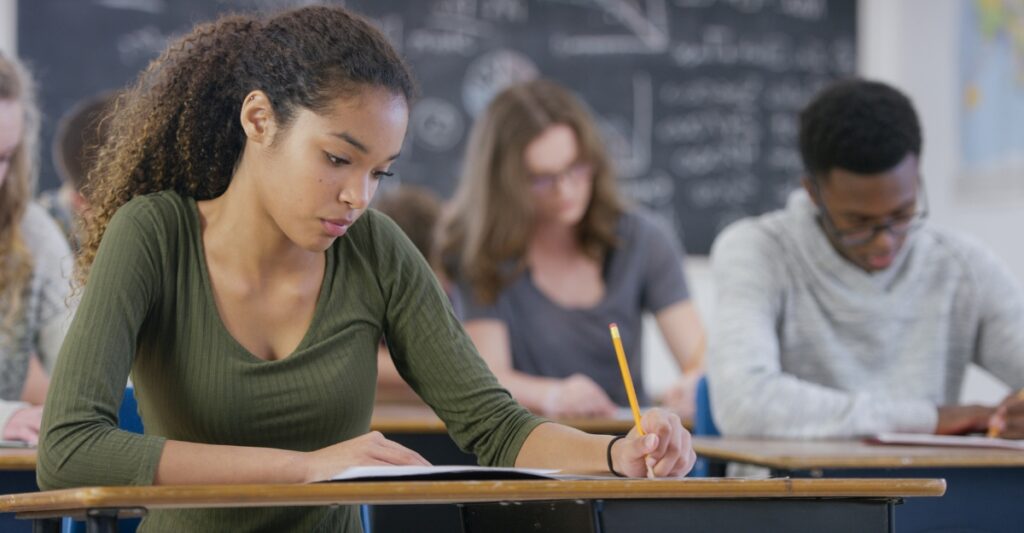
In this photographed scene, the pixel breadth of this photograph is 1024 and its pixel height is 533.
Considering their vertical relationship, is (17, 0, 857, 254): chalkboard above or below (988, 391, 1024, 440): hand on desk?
above

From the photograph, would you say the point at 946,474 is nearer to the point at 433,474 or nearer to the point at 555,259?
the point at 433,474

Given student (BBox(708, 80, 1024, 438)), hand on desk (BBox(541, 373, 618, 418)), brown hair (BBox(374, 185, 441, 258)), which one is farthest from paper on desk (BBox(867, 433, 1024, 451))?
brown hair (BBox(374, 185, 441, 258))

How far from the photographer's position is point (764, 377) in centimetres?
242

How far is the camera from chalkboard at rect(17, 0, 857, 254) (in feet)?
15.9

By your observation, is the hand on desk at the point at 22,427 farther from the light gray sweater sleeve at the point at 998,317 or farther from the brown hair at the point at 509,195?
the light gray sweater sleeve at the point at 998,317

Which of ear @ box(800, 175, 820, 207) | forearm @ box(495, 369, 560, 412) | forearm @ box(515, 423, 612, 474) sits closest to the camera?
forearm @ box(515, 423, 612, 474)

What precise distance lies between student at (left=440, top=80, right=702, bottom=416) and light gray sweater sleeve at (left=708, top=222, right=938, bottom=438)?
0.64 metres

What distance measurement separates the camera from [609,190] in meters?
3.38

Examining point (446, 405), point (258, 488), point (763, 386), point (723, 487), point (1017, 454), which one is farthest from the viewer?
point (763, 386)

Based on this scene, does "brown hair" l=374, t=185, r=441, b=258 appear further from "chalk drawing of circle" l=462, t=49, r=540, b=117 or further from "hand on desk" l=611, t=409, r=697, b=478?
"hand on desk" l=611, t=409, r=697, b=478

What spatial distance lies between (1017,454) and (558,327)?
Result: 1509 mm

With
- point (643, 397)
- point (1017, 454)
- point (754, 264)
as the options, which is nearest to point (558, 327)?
point (643, 397)

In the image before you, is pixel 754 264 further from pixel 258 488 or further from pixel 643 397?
pixel 258 488

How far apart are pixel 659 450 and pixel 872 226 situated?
1.21 metres
